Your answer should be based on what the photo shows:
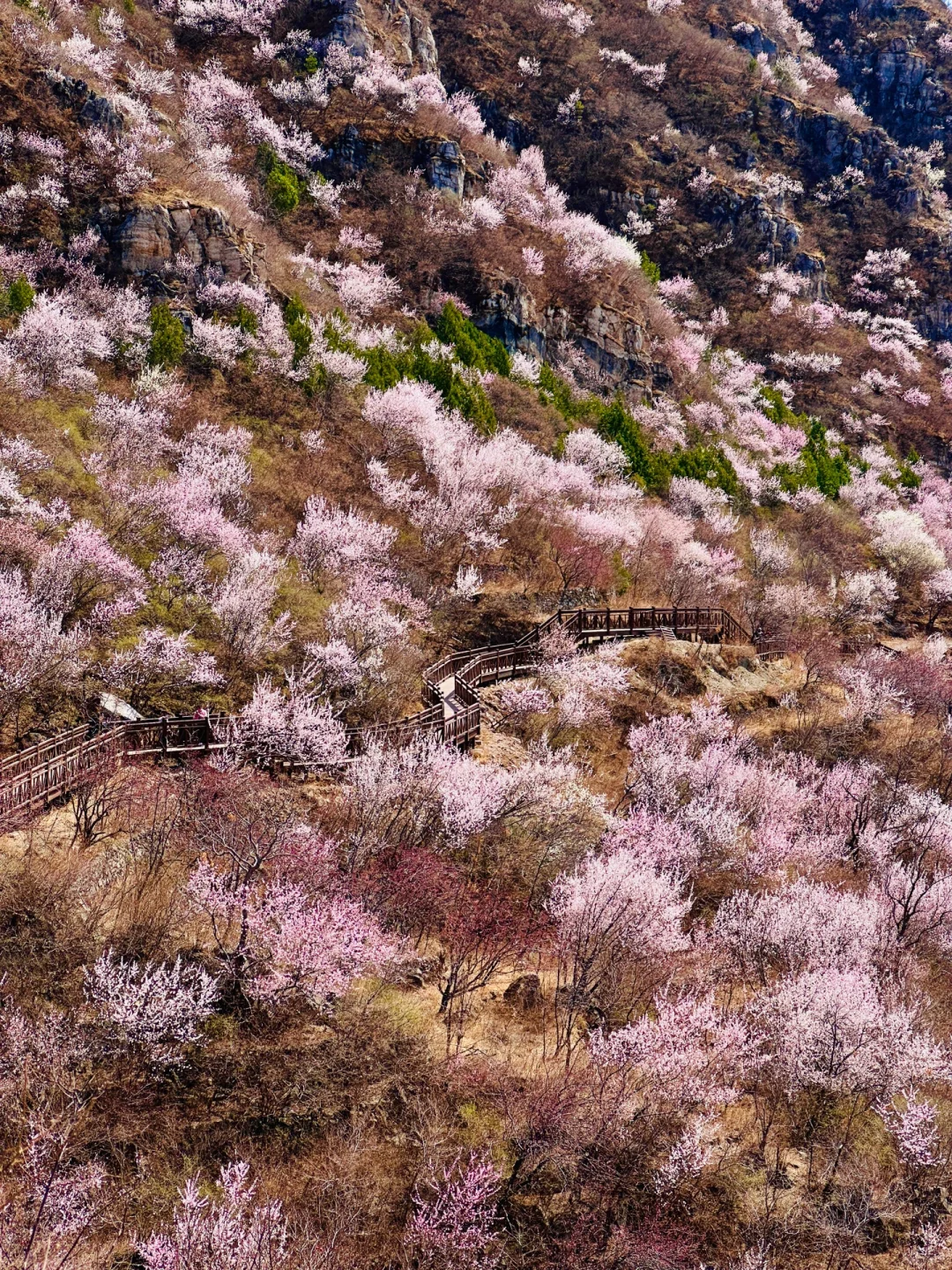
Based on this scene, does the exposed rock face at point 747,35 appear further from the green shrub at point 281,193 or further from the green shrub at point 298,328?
the green shrub at point 298,328

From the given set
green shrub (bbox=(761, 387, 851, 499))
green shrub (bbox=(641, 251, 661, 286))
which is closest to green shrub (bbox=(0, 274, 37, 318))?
green shrub (bbox=(761, 387, 851, 499))

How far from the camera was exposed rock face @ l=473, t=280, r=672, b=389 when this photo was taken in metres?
50.0

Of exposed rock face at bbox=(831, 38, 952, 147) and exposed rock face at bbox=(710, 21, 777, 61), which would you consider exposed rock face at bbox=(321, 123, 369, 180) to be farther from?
exposed rock face at bbox=(831, 38, 952, 147)

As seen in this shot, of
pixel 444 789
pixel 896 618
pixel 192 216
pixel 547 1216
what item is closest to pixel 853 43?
pixel 896 618

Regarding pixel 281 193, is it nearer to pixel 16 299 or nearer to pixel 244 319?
pixel 244 319

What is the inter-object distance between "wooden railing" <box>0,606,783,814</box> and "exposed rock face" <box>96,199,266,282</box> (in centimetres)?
2332

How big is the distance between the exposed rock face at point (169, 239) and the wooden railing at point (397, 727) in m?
23.3

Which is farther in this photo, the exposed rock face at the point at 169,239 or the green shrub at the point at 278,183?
the green shrub at the point at 278,183

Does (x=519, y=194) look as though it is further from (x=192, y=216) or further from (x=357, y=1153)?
(x=357, y=1153)

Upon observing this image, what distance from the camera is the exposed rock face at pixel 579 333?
50031mm

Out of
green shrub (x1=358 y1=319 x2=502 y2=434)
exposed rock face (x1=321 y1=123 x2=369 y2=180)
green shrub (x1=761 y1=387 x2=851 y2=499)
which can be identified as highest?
exposed rock face (x1=321 y1=123 x2=369 y2=180)

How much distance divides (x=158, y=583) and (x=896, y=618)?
47843 millimetres

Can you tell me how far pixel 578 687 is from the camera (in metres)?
26.3

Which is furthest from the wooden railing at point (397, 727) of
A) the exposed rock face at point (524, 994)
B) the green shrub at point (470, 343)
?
the green shrub at point (470, 343)
